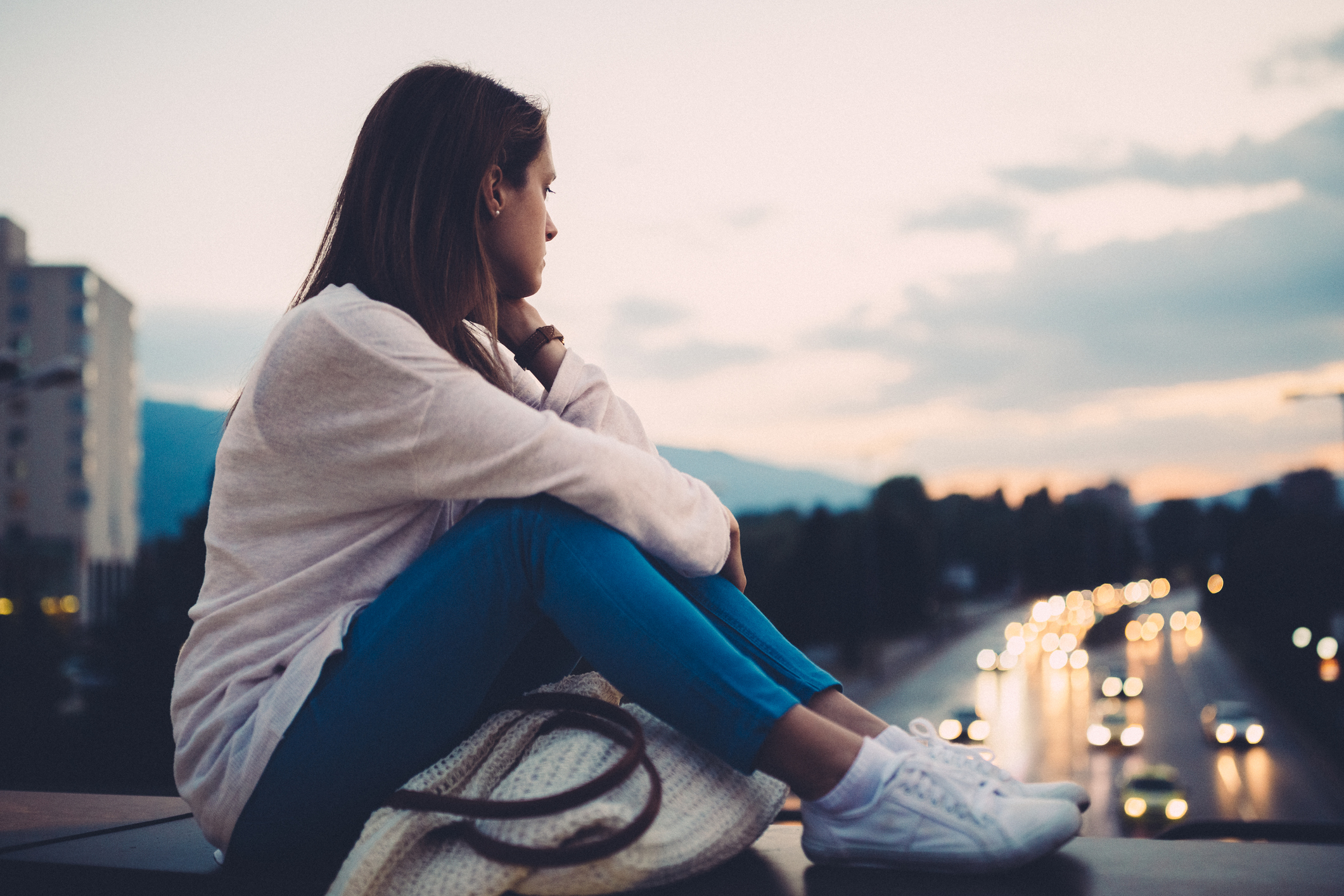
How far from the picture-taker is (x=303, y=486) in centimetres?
154

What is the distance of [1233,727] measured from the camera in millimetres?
24438

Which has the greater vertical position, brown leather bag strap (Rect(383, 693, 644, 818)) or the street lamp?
the street lamp

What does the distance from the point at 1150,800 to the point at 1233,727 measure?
449 inches

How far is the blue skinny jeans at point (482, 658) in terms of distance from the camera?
141 centimetres

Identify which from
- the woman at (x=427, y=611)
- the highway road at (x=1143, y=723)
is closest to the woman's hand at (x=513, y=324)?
the woman at (x=427, y=611)

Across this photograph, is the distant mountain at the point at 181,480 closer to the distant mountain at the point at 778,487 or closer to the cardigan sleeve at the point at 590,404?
the distant mountain at the point at 778,487

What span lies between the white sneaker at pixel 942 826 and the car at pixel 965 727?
21945 millimetres

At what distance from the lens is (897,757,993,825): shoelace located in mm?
1456

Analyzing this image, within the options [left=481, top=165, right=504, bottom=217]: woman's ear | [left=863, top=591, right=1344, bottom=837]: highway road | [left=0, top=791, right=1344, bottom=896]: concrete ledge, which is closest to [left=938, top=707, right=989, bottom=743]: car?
[left=863, top=591, right=1344, bottom=837]: highway road

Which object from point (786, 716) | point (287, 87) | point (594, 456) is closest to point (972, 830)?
point (786, 716)

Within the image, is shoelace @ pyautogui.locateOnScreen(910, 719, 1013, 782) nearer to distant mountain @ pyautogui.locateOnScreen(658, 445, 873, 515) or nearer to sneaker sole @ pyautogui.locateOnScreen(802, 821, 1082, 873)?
sneaker sole @ pyautogui.locateOnScreen(802, 821, 1082, 873)

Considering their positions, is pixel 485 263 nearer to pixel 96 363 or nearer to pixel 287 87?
pixel 287 87

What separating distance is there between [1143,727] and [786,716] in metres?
31.5

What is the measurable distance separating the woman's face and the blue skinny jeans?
58 centimetres
